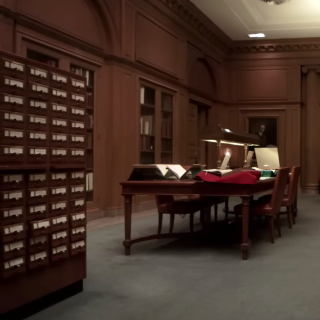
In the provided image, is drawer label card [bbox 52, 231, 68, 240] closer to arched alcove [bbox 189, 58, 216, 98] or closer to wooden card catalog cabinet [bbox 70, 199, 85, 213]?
wooden card catalog cabinet [bbox 70, 199, 85, 213]

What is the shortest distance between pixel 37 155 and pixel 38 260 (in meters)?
0.61

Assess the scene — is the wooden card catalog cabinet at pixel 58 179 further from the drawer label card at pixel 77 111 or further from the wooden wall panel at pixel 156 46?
the wooden wall panel at pixel 156 46

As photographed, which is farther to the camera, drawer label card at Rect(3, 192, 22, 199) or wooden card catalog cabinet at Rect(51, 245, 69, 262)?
wooden card catalog cabinet at Rect(51, 245, 69, 262)

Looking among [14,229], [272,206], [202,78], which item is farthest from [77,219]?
[202,78]

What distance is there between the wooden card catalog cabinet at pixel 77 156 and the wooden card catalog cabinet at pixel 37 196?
1.04 ft

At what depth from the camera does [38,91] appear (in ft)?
8.41

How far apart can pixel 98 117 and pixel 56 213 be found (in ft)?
13.9

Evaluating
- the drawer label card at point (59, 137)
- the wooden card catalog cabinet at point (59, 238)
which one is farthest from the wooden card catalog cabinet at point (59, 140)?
the wooden card catalog cabinet at point (59, 238)

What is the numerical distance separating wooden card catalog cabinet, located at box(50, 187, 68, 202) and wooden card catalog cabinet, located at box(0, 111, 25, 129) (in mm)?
455

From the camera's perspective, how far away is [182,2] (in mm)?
9078

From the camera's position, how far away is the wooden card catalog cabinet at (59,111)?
2.69m

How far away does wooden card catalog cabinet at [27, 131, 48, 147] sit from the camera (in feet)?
8.25

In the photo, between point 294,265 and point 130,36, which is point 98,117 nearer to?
point 130,36

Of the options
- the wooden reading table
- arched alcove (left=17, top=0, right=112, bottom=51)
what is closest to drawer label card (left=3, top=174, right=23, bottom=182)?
the wooden reading table
